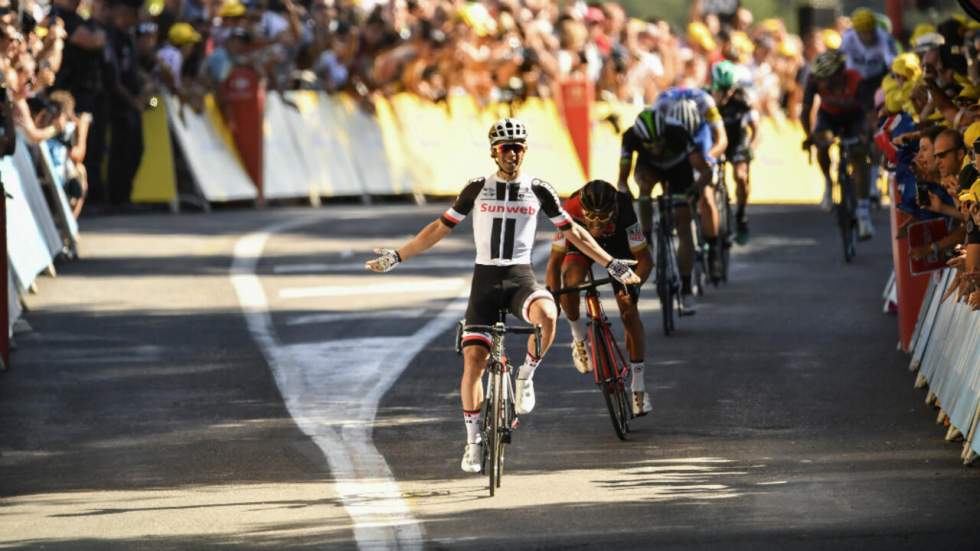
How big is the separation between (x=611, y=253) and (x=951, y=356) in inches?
81.9

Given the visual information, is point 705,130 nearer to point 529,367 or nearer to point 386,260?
point 529,367

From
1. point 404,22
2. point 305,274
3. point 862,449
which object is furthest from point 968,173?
point 404,22

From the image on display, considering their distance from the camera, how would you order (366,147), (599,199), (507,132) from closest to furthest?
(507,132) < (599,199) < (366,147)

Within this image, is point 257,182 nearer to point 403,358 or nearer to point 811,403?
point 403,358

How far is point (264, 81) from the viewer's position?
29.3 metres

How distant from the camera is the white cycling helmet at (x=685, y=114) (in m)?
18.3

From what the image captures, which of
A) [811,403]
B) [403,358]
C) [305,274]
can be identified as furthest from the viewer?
[305,274]

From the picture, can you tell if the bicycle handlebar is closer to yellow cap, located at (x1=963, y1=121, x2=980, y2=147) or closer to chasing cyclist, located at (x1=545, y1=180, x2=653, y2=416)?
chasing cyclist, located at (x1=545, y1=180, x2=653, y2=416)

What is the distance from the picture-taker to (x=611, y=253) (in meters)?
14.0

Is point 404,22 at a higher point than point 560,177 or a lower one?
higher

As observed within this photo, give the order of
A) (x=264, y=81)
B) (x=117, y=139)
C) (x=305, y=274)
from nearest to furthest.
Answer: (x=305, y=274)
(x=117, y=139)
(x=264, y=81)

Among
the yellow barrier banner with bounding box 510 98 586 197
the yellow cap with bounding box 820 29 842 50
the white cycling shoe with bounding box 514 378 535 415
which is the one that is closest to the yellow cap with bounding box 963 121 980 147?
the white cycling shoe with bounding box 514 378 535 415

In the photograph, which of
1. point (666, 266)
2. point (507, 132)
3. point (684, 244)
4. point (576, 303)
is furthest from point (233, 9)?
point (507, 132)

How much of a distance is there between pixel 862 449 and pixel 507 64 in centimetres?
1976
